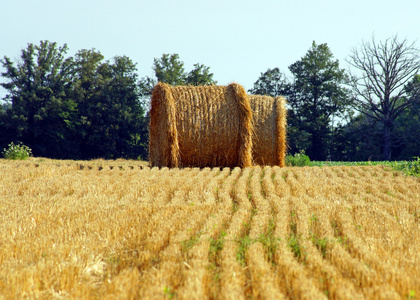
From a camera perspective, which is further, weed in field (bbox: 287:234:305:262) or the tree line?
the tree line

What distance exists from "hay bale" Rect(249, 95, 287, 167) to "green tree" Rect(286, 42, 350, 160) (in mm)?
23082

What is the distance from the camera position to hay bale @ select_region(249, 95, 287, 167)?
13359mm

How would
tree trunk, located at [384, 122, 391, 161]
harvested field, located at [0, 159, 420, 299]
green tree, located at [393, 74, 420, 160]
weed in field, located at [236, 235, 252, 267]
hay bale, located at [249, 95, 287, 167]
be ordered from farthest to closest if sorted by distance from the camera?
green tree, located at [393, 74, 420, 160]
tree trunk, located at [384, 122, 391, 161]
hay bale, located at [249, 95, 287, 167]
weed in field, located at [236, 235, 252, 267]
harvested field, located at [0, 159, 420, 299]

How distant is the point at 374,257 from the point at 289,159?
14645 millimetres

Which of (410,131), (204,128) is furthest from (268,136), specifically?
(410,131)

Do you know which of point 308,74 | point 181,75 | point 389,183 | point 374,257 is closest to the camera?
point 374,257

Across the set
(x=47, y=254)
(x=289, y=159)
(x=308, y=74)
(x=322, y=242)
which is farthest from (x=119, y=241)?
(x=308, y=74)

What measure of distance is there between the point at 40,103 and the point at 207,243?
120 feet

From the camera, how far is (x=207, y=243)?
4.05 meters

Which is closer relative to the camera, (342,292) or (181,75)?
(342,292)

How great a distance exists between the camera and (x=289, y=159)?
18203mm

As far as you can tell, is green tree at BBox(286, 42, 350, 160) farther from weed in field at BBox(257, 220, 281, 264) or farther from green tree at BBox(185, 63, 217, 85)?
weed in field at BBox(257, 220, 281, 264)

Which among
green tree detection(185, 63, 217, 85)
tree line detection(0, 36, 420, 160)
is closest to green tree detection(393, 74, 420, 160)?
tree line detection(0, 36, 420, 160)

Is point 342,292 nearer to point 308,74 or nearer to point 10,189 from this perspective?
point 10,189
